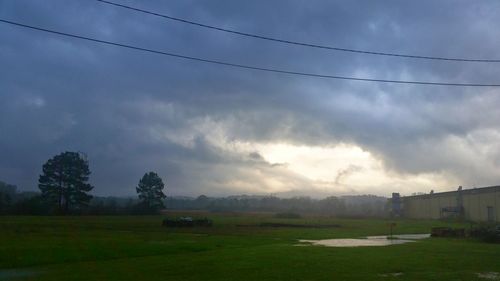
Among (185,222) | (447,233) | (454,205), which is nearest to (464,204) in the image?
(454,205)

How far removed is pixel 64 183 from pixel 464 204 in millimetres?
100635

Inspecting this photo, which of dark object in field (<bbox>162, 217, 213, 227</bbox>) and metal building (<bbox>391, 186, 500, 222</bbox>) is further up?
metal building (<bbox>391, 186, 500, 222</bbox>)

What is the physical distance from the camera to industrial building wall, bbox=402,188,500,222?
109000mm

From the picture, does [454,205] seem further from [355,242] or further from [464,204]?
[355,242]

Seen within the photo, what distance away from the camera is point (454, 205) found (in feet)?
428

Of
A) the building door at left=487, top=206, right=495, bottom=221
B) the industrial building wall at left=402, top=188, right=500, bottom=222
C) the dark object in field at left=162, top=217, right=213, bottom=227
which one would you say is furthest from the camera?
the industrial building wall at left=402, top=188, right=500, bottom=222

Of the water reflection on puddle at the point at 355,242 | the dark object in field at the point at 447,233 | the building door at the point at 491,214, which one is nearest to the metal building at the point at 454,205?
the building door at the point at 491,214

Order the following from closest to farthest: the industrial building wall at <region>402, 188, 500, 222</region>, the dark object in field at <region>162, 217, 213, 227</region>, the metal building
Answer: the dark object in field at <region>162, 217, 213, 227</region>
the industrial building wall at <region>402, 188, 500, 222</region>
the metal building

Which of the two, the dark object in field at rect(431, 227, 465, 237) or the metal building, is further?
the metal building

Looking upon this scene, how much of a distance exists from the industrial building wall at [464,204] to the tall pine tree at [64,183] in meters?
93.2

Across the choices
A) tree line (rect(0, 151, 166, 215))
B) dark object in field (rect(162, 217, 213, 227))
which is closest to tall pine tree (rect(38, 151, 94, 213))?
tree line (rect(0, 151, 166, 215))

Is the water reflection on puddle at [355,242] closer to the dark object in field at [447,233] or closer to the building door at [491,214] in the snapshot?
the dark object in field at [447,233]

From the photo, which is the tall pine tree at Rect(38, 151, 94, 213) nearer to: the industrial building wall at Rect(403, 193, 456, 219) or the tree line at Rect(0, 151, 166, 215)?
the tree line at Rect(0, 151, 166, 215)

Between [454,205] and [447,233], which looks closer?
[447,233]
